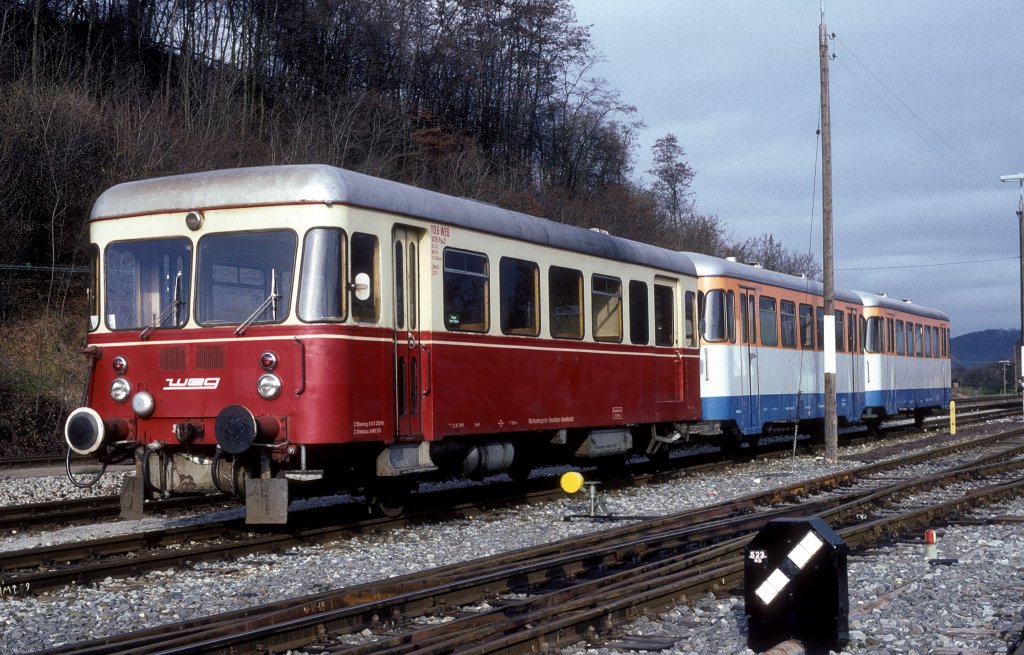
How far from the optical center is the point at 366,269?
10547 millimetres

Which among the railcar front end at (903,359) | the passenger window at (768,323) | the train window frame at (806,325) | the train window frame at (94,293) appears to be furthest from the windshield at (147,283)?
the railcar front end at (903,359)

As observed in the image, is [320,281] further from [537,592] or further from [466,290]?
[537,592]

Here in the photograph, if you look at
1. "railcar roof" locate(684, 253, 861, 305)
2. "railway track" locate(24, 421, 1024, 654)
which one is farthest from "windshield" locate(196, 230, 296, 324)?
"railcar roof" locate(684, 253, 861, 305)

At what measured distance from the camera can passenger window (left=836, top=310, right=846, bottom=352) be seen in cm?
2462

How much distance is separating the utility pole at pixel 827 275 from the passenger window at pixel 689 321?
15.0 feet

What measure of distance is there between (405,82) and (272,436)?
3726cm

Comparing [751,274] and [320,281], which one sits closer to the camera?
[320,281]

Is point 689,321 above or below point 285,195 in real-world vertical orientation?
below

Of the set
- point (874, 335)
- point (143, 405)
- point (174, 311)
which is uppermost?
point (874, 335)

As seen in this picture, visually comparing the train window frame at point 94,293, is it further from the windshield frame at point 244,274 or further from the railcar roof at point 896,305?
the railcar roof at point 896,305

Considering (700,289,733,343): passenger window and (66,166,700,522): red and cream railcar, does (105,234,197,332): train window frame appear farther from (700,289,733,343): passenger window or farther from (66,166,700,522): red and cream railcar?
(700,289,733,343): passenger window

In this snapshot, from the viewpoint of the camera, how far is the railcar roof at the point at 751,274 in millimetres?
19125

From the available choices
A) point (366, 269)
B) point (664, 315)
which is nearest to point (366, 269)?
point (366, 269)

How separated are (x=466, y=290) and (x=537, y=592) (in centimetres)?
434
